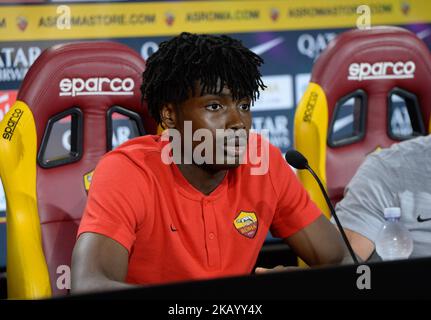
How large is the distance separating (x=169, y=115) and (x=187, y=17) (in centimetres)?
180

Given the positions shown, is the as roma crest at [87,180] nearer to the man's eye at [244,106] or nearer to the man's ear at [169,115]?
the man's ear at [169,115]

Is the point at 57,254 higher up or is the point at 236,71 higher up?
the point at 236,71

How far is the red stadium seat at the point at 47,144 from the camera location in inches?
77.5

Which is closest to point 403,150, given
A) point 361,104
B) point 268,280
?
point 361,104

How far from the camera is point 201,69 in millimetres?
1666

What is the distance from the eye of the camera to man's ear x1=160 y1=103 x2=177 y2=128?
68.8 inches

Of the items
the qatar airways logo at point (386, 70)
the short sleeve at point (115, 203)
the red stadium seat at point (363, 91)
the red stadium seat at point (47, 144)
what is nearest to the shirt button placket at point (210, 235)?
the short sleeve at point (115, 203)

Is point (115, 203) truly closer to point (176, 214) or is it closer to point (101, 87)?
point (176, 214)

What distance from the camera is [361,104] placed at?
264 centimetres

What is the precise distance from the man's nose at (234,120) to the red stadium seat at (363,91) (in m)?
0.79

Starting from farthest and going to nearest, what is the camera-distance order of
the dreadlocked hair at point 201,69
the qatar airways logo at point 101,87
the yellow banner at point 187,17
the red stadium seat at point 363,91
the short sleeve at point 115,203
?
the yellow banner at point 187,17 < the red stadium seat at point 363,91 < the qatar airways logo at point 101,87 < the dreadlocked hair at point 201,69 < the short sleeve at point 115,203

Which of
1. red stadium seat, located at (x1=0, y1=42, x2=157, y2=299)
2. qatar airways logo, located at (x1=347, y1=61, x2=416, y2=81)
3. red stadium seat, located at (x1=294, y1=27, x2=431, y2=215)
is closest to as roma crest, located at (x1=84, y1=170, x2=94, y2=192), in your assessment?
red stadium seat, located at (x1=0, y1=42, x2=157, y2=299)

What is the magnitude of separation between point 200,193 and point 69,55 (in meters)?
0.61
